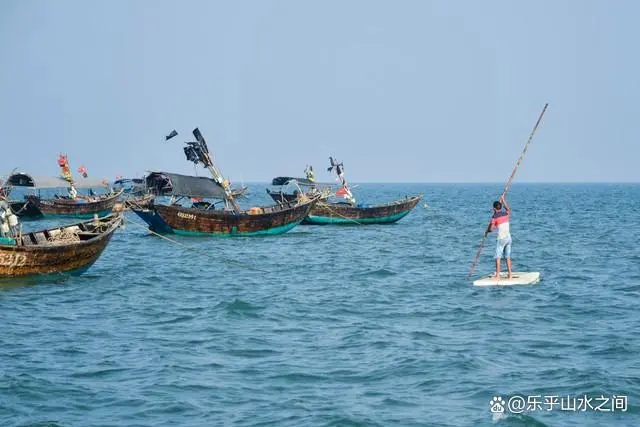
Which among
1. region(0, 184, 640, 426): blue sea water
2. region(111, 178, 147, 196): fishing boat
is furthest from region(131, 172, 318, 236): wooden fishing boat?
region(111, 178, 147, 196): fishing boat

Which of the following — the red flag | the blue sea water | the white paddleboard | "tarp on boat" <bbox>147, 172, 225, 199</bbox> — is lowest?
the blue sea water

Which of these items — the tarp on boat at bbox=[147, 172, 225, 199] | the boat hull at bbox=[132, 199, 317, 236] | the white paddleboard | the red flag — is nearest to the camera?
Result: the white paddleboard

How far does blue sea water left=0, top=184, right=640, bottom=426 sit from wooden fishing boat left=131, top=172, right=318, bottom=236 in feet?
29.0

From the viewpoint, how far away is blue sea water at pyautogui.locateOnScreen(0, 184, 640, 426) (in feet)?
39.4

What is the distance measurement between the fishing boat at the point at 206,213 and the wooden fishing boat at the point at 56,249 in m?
9.86

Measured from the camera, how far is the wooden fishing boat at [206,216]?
38344mm

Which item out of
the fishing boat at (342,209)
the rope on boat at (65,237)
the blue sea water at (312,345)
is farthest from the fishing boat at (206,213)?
the rope on boat at (65,237)

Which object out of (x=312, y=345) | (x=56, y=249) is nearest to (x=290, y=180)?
(x=56, y=249)

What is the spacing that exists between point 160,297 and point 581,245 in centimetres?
2285

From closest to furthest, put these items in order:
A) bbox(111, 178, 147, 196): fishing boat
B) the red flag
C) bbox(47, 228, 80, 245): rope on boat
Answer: bbox(47, 228, 80, 245): rope on boat, the red flag, bbox(111, 178, 147, 196): fishing boat

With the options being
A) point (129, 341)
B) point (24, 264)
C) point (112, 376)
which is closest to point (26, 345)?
point (129, 341)

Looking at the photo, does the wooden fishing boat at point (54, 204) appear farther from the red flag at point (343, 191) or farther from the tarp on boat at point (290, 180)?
the red flag at point (343, 191)

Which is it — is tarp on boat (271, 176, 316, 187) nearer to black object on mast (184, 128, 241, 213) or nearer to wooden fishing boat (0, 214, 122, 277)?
black object on mast (184, 128, 241, 213)

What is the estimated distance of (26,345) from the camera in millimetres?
16156
